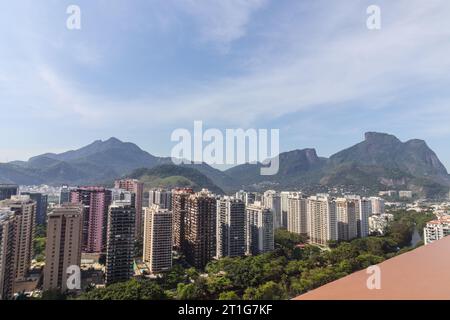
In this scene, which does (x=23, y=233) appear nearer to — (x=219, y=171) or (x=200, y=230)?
(x=200, y=230)

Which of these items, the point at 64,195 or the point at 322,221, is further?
the point at 322,221

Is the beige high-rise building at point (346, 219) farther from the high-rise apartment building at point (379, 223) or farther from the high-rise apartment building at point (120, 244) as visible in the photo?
the high-rise apartment building at point (120, 244)

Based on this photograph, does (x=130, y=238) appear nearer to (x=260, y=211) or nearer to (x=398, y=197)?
(x=260, y=211)

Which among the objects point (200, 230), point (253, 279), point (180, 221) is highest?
point (180, 221)

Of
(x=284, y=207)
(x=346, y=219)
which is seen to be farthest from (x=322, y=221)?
(x=284, y=207)

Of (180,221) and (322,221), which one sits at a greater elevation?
(180,221)

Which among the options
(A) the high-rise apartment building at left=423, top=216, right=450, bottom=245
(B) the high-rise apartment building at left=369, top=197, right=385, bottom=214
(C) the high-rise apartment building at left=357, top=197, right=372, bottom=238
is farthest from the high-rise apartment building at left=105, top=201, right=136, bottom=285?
(B) the high-rise apartment building at left=369, top=197, right=385, bottom=214

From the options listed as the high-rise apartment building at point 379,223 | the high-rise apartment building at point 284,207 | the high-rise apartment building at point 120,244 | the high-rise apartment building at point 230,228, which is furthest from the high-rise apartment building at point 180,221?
the high-rise apartment building at point 379,223
